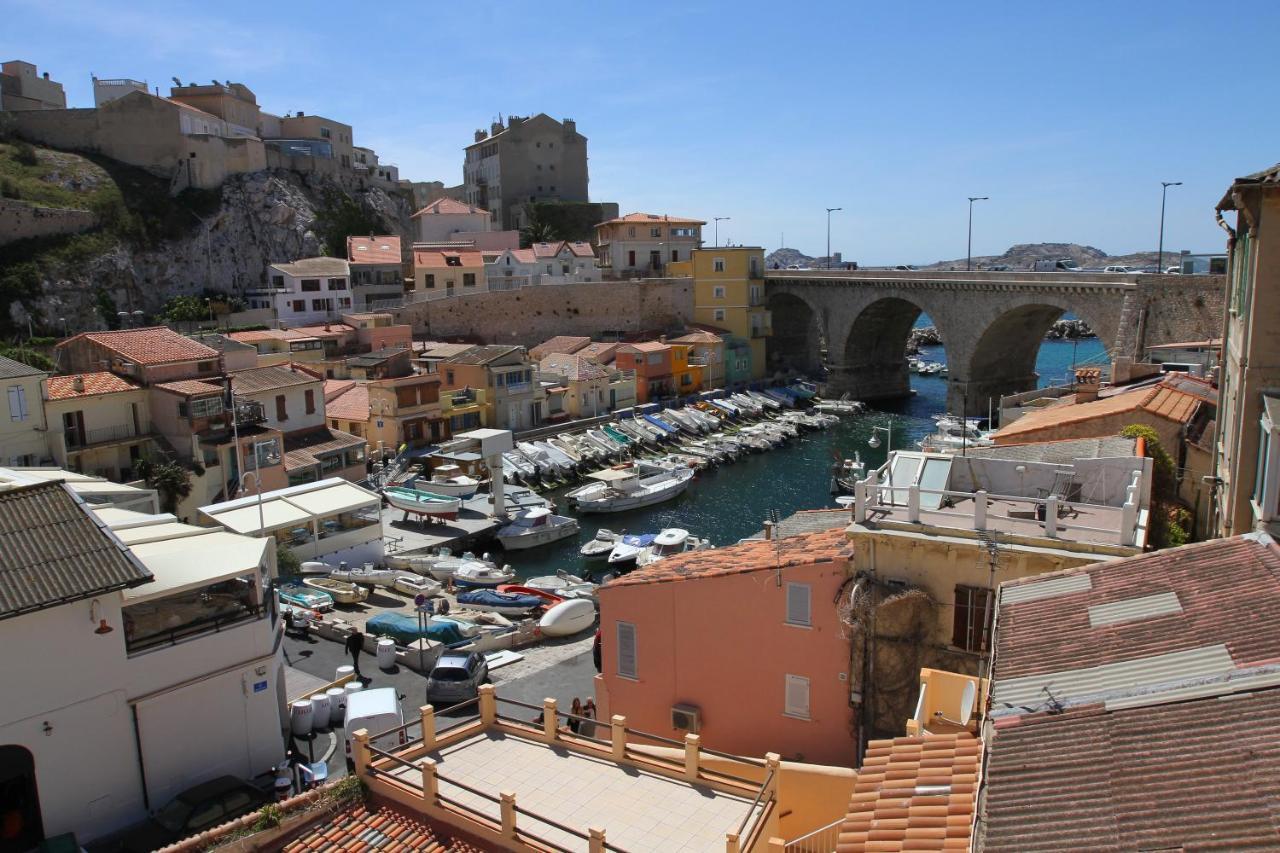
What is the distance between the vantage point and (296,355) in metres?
49.1

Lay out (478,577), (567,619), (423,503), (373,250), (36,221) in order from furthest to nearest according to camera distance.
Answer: (373,250) → (36,221) → (423,503) → (478,577) → (567,619)

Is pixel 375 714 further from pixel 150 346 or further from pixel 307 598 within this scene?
pixel 150 346

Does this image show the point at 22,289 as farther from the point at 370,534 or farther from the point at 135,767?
the point at 135,767

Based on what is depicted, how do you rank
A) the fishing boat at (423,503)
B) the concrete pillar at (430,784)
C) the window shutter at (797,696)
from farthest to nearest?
A: the fishing boat at (423,503)
the window shutter at (797,696)
the concrete pillar at (430,784)

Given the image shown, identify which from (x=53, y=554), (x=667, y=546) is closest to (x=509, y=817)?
(x=53, y=554)

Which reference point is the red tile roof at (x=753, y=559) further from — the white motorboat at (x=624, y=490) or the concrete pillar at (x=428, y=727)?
the white motorboat at (x=624, y=490)

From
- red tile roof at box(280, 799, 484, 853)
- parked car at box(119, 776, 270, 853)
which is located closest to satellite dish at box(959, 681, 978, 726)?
red tile roof at box(280, 799, 484, 853)

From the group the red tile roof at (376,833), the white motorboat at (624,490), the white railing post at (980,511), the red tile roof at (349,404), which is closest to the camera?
the red tile roof at (376,833)

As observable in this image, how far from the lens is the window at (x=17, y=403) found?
92.7ft

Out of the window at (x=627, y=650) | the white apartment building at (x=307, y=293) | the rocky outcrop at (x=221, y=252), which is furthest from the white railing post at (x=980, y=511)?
the rocky outcrop at (x=221, y=252)

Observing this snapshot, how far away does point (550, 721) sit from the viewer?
1049 centimetres

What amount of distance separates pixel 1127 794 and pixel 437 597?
23089 mm

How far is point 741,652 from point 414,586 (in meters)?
16.8

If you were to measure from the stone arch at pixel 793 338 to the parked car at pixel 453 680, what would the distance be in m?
54.2
